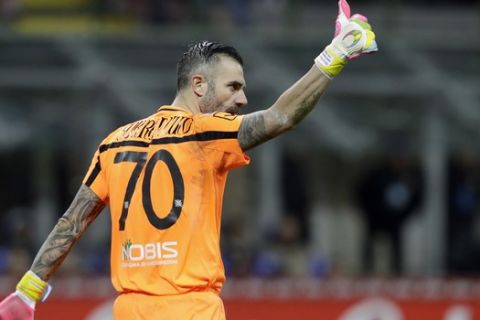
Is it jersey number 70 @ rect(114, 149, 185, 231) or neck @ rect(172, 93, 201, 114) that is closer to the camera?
jersey number 70 @ rect(114, 149, 185, 231)

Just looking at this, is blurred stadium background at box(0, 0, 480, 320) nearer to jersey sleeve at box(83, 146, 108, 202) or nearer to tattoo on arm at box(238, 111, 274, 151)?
jersey sleeve at box(83, 146, 108, 202)

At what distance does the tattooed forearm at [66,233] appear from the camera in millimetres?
6254

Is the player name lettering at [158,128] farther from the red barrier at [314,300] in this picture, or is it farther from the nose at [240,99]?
the red barrier at [314,300]

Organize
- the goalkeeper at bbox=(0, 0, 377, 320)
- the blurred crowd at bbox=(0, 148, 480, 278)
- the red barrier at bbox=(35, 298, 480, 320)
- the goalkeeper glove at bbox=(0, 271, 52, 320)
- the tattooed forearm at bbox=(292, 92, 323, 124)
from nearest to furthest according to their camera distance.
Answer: the tattooed forearm at bbox=(292, 92, 323, 124), the goalkeeper at bbox=(0, 0, 377, 320), the goalkeeper glove at bbox=(0, 271, 52, 320), the red barrier at bbox=(35, 298, 480, 320), the blurred crowd at bbox=(0, 148, 480, 278)

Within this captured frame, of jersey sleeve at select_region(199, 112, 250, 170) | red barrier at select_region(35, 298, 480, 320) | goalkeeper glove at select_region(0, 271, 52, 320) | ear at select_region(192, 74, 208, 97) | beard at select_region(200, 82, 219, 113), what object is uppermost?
ear at select_region(192, 74, 208, 97)

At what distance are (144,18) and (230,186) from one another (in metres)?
2.41

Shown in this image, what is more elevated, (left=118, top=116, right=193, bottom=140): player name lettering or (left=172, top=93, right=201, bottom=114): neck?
(left=172, top=93, right=201, bottom=114): neck

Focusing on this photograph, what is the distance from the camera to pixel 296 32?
1661 centimetres

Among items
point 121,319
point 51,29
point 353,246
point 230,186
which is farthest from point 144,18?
point 121,319

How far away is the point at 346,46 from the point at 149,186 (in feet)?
3.43

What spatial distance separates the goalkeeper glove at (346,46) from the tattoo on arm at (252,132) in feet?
1.12

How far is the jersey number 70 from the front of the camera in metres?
5.91

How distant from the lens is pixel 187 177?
5.90m

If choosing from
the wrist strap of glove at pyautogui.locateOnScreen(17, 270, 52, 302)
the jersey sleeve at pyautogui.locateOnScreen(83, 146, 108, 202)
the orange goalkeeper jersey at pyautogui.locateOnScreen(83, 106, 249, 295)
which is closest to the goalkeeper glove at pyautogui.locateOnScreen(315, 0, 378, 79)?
the orange goalkeeper jersey at pyautogui.locateOnScreen(83, 106, 249, 295)
